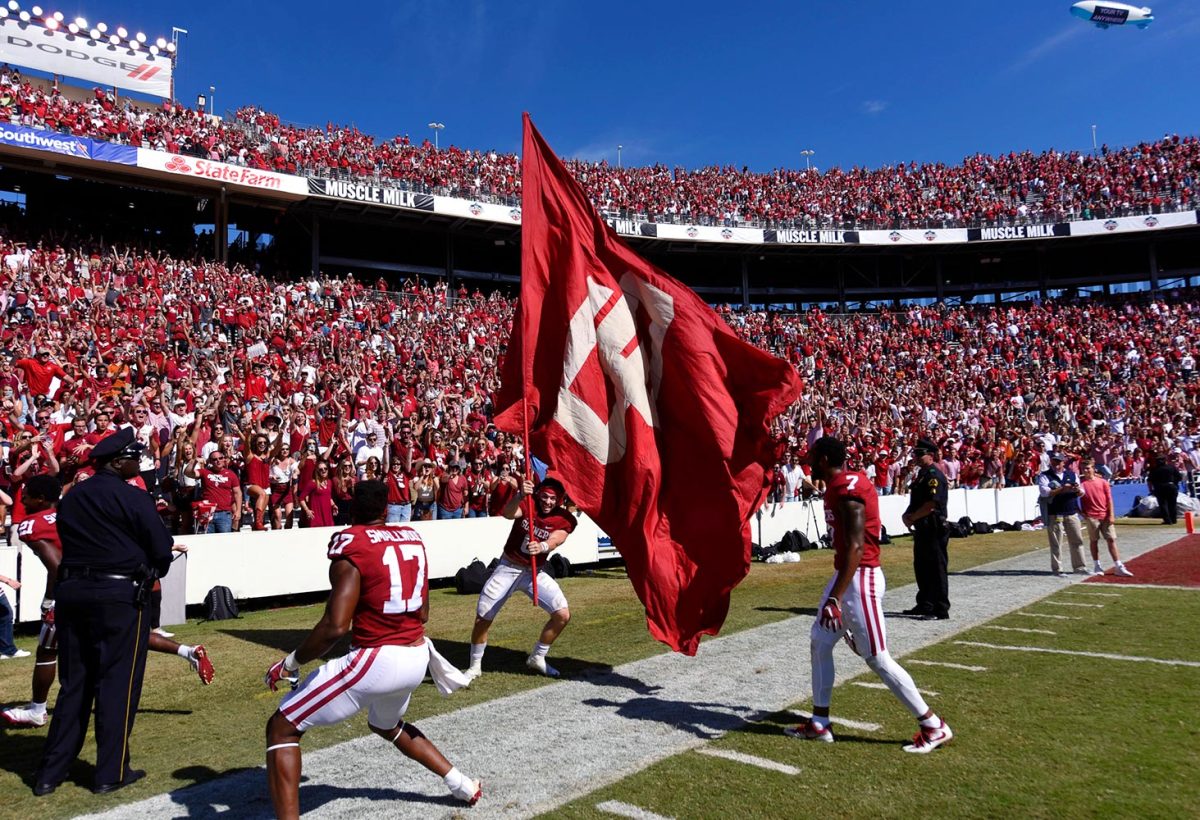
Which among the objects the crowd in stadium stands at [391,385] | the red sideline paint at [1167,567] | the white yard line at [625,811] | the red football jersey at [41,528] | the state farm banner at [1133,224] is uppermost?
the state farm banner at [1133,224]

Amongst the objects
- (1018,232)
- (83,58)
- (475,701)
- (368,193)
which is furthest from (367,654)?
(1018,232)

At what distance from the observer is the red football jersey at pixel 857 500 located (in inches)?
222

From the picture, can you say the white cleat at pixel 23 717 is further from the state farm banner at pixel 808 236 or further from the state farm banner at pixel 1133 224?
the state farm banner at pixel 1133 224

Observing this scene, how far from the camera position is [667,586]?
6.68 metres

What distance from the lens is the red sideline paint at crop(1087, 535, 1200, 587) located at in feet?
39.8

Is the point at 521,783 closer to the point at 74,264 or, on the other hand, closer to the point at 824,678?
the point at 824,678

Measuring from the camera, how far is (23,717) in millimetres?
5871

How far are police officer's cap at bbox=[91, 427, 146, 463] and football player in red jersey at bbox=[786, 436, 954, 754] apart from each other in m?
4.64

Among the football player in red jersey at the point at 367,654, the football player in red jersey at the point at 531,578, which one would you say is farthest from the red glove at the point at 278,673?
the football player in red jersey at the point at 531,578

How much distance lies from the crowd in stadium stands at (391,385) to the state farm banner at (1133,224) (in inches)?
149

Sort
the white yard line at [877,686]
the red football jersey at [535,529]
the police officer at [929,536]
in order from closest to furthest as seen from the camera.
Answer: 1. the white yard line at [877,686]
2. the red football jersey at [535,529]
3. the police officer at [929,536]

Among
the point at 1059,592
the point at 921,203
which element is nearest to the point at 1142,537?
the point at 1059,592

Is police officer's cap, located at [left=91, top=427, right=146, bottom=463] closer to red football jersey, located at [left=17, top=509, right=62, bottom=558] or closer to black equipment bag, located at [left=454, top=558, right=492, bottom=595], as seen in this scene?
red football jersey, located at [left=17, top=509, right=62, bottom=558]

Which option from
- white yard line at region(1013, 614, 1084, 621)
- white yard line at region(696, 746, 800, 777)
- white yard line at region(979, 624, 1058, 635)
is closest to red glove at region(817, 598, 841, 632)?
white yard line at region(696, 746, 800, 777)
